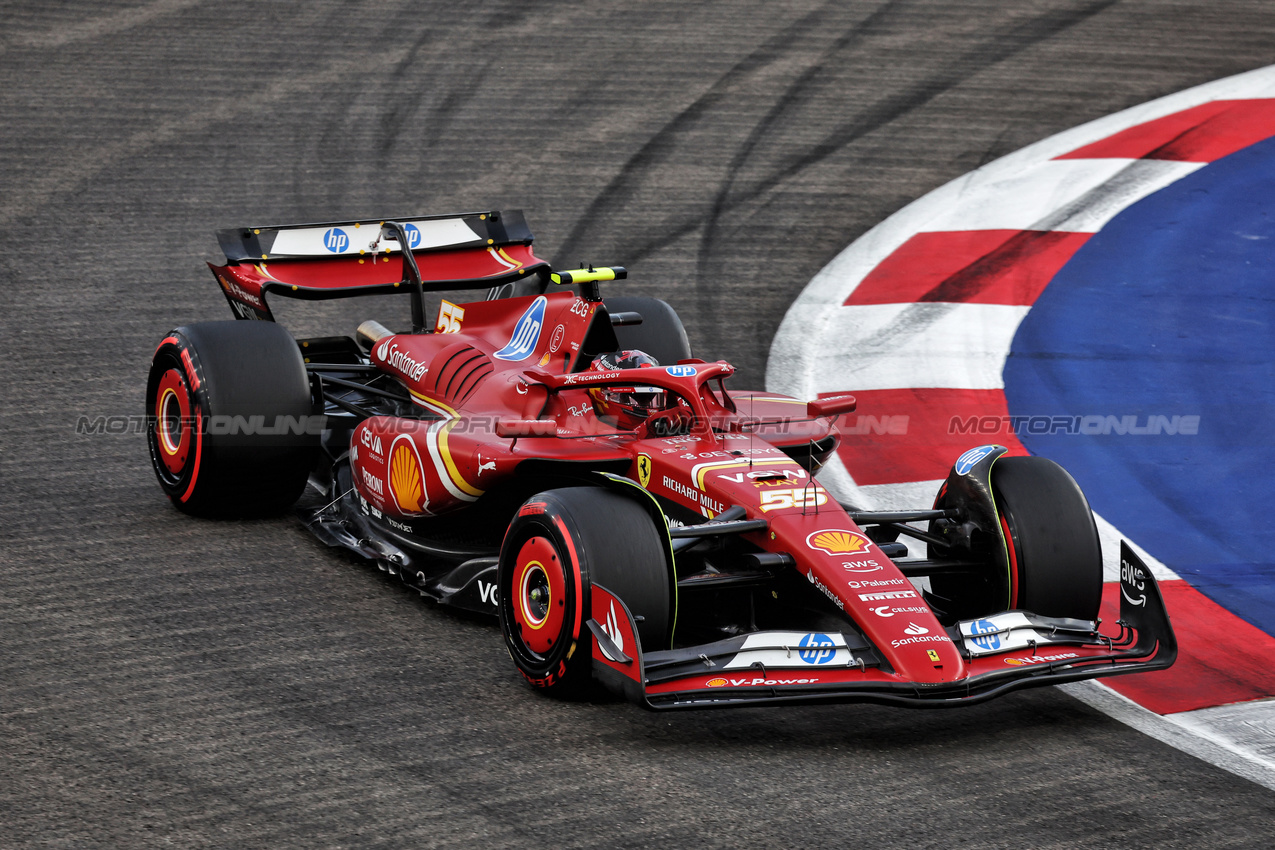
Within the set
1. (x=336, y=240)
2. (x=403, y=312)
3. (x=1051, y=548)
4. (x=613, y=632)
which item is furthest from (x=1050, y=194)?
(x=613, y=632)

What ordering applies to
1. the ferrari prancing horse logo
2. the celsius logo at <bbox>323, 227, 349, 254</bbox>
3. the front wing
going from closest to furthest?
the front wing, the ferrari prancing horse logo, the celsius logo at <bbox>323, 227, 349, 254</bbox>

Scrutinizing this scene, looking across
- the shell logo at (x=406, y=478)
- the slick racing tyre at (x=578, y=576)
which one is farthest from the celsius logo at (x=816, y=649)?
the shell logo at (x=406, y=478)

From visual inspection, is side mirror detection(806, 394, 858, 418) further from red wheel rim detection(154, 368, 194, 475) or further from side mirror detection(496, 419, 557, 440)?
red wheel rim detection(154, 368, 194, 475)

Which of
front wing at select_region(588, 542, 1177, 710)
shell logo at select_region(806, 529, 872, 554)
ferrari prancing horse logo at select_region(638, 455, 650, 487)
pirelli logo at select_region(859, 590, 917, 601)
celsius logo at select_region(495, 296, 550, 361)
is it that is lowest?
front wing at select_region(588, 542, 1177, 710)

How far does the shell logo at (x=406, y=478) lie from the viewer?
6.10 m

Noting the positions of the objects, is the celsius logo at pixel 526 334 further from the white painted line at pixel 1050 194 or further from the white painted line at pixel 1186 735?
the white painted line at pixel 1050 194

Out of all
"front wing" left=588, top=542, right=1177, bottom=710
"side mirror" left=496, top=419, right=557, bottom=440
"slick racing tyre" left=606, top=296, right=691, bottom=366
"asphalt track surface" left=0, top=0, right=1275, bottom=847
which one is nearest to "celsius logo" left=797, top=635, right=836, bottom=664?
"front wing" left=588, top=542, right=1177, bottom=710

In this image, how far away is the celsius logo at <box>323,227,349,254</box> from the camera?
7.69 metres

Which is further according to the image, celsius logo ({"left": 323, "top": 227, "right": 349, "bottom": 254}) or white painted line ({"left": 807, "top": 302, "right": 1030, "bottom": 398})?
white painted line ({"left": 807, "top": 302, "right": 1030, "bottom": 398})

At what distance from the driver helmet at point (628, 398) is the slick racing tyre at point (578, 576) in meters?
0.98

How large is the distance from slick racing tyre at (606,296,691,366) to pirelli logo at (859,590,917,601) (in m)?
3.03

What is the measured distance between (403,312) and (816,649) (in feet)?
19.8

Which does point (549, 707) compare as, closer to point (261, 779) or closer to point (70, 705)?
point (261, 779)

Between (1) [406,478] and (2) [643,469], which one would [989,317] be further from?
(1) [406,478]
